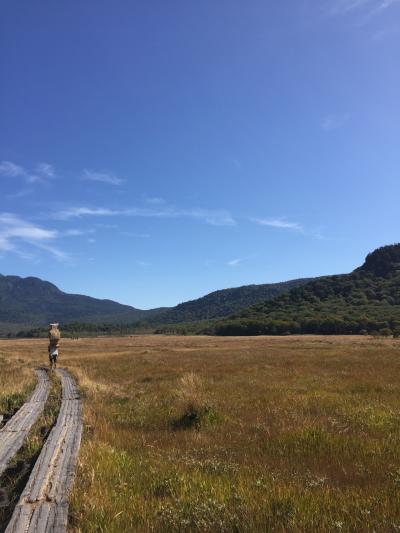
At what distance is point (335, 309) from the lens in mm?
150125

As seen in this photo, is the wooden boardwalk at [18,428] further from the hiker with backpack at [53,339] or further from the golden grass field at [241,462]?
the hiker with backpack at [53,339]

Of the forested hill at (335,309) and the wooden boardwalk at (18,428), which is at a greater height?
the forested hill at (335,309)

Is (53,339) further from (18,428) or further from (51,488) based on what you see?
(51,488)

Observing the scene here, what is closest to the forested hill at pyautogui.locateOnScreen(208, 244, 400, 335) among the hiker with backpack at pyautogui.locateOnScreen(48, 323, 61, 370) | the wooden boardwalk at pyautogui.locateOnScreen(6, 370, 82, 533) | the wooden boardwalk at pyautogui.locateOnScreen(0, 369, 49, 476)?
the hiker with backpack at pyautogui.locateOnScreen(48, 323, 61, 370)

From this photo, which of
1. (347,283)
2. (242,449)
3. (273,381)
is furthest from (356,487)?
(347,283)

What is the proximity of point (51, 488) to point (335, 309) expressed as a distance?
152060 mm

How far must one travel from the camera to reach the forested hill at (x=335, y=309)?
112 metres

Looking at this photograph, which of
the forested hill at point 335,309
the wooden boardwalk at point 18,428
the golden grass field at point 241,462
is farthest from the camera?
the forested hill at point 335,309

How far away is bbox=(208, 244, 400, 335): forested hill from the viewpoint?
369ft

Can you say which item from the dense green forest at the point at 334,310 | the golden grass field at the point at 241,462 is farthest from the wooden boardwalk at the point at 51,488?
the dense green forest at the point at 334,310

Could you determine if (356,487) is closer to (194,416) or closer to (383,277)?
(194,416)

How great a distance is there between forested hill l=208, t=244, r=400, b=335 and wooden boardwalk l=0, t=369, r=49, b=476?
3359 inches

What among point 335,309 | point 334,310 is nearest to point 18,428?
point 334,310

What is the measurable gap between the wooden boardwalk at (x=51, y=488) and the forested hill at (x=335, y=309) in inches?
3512
